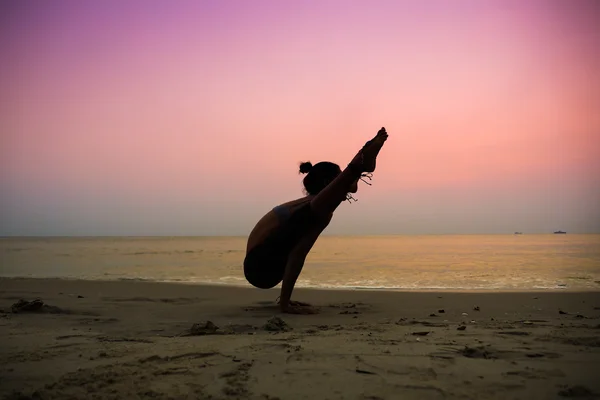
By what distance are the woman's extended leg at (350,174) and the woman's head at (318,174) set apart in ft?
1.70

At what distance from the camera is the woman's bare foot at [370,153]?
4.51 metres

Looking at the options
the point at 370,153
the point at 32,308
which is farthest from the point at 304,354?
the point at 32,308

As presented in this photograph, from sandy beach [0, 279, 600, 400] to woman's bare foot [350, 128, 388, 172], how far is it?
1480 millimetres

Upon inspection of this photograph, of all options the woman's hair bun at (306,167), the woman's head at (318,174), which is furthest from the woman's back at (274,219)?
the woman's hair bun at (306,167)

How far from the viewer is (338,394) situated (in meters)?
2.10

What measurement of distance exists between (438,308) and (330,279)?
4.77 metres

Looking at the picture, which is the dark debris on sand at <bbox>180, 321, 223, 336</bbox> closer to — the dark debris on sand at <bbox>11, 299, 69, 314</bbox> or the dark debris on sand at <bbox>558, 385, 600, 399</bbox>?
the dark debris on sand at <bbox>11, 299, 69, 314</bbox>

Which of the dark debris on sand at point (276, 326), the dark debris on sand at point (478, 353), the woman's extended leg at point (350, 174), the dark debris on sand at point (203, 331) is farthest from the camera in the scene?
the woman's extended leg at point (350, 174)

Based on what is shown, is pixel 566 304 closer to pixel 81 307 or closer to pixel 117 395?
pixel 117 395

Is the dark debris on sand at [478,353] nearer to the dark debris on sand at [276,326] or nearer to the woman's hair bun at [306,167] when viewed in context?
the dark debris on sand at [276,326]

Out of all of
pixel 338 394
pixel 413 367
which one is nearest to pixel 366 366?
pixel 413 367

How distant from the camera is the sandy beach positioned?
2162 millimetres

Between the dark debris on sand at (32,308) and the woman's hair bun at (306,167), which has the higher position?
the woman's hair bun at (306,167)

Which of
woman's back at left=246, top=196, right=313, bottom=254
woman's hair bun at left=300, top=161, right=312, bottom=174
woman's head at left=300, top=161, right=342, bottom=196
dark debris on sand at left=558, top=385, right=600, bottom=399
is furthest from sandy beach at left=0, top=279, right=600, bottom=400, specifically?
woman's hair bun at left=300, top=161, right=312, bottom=174
